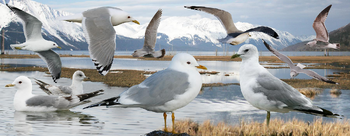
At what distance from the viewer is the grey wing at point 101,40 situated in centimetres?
395

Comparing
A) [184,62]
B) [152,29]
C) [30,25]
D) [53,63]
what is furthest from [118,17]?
[152,29]

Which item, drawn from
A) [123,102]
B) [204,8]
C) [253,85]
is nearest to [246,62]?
[253,85]

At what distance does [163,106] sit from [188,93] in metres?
0.42

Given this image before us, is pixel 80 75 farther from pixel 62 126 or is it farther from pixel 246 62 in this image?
pixel 246 62

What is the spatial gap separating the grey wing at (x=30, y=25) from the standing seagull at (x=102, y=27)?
129 cm

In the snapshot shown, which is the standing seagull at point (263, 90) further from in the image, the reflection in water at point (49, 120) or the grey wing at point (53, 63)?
the reflection in water at point (49, 120)

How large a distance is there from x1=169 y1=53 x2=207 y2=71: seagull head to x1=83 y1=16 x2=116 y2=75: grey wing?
0.81m

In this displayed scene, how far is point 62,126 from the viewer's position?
9266 mm

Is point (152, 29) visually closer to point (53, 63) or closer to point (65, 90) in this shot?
point (53, 63)

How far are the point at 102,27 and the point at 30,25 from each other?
1861 mm

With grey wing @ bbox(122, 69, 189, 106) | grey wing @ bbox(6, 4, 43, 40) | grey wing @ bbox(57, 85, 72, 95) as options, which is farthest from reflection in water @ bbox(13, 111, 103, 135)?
grey wing @ bbox(122, 69, 189, 106)

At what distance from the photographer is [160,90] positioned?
462 cm

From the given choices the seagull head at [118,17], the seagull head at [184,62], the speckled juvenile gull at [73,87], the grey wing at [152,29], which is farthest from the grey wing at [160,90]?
the speckled juvenile gull at [73,87]

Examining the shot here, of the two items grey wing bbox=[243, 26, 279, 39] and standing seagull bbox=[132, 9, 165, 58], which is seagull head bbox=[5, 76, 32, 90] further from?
grey wing bbox=[243, 26, 279, 39]
